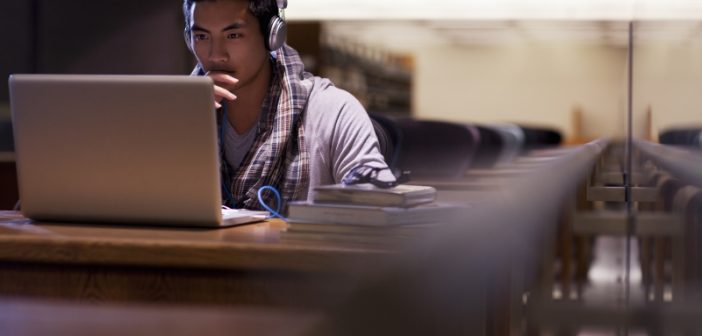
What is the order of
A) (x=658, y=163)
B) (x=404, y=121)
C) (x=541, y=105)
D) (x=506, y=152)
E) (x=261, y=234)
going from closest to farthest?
(x=658, y=163) → (x=261, y=234) → (x=404, y=121) → (x=506, y=152) → (x=541, y=105)

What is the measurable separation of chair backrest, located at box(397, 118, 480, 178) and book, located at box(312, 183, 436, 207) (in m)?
2.06

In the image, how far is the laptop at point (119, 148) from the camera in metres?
1.44

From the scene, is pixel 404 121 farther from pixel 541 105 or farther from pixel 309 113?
pixel 541 105

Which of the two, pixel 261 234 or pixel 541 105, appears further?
pixel 541 105

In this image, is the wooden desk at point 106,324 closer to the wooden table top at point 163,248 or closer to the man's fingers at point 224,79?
the wooden table top at point 163,248

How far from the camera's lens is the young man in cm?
203

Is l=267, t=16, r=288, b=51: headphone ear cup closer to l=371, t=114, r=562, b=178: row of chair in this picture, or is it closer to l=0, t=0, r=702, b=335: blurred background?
l=0, t=0, r=702, b=335: blurred background

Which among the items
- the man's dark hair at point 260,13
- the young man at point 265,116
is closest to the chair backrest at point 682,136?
the young man at point 265,116

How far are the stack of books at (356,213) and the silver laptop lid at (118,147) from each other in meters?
0.16

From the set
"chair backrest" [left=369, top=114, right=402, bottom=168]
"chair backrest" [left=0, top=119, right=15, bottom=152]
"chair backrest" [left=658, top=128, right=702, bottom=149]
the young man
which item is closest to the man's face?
the young man

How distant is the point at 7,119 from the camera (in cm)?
557

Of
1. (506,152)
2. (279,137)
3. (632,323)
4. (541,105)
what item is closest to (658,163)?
(632,323)

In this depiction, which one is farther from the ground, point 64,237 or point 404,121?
point 404,121

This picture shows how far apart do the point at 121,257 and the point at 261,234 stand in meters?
0.22
